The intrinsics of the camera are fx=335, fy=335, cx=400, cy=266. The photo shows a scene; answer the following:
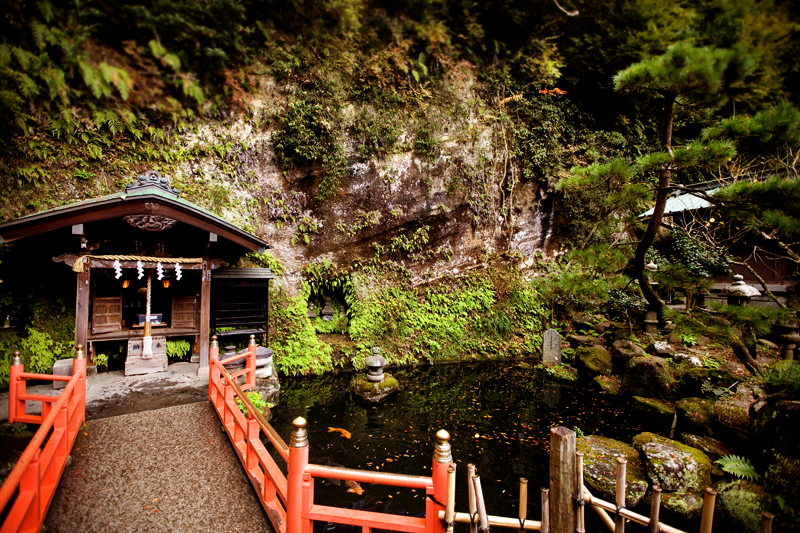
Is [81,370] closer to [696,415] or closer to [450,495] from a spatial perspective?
[450,495]

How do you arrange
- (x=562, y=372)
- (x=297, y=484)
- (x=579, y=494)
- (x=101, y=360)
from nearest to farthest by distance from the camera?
(x=297, y=484) < (x=579, y=494) < (x=101, y=360) < (x=562, y=372)

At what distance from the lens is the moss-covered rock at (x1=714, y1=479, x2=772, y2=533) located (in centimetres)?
419

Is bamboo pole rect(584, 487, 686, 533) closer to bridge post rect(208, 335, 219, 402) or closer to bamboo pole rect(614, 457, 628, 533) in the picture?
bamboo pole rect(614, 457, 628, 533)

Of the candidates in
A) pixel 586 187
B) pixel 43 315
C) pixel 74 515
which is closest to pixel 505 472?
pixel 586 187

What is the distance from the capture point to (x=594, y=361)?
416 inches

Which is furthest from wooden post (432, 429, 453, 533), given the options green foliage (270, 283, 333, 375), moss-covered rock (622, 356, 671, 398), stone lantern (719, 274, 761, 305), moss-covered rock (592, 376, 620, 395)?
stone lantern (719, 274, 761, 305)

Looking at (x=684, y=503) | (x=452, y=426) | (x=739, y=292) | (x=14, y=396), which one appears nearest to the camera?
(x=684, y=503)

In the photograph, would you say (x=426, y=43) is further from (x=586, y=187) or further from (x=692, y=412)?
(x=692, y=412)

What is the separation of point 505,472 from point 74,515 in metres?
5.97

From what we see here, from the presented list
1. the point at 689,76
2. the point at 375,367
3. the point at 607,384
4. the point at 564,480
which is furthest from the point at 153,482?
the point at 607,384

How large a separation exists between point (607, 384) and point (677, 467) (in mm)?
4676

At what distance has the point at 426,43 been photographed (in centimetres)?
214

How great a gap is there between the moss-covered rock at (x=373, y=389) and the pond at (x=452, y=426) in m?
0.25

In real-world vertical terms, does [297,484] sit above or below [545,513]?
above
